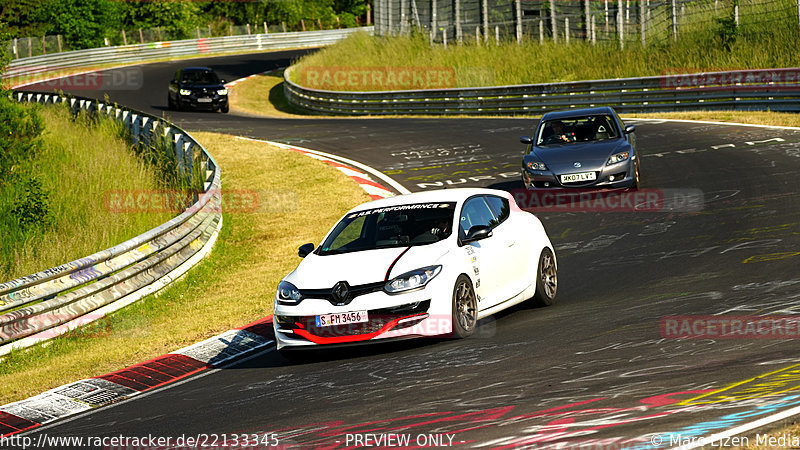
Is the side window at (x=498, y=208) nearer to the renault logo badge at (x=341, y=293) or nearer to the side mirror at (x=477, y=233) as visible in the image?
the side mirror at (x=477, y=233)

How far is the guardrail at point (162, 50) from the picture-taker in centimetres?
5662

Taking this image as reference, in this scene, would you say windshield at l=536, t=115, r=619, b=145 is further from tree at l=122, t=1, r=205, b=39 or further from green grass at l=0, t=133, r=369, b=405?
tree at l=122, t=1, r=205, b=39

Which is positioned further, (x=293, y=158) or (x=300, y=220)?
(x=293, y=158)

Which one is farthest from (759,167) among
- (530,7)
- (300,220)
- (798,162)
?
(530,7)

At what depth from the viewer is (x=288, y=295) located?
9461mm

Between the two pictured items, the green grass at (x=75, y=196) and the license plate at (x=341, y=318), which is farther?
the green grass at (x=75, y=196)

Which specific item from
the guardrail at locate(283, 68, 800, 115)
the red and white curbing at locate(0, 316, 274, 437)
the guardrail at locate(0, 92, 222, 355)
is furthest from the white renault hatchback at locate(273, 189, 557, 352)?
the guardrail at locate(283, 68, 800, 115)

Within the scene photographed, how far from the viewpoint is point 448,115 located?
114ft

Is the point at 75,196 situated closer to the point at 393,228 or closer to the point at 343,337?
the point at 393,228

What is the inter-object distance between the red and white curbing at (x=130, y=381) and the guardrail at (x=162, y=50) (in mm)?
40857

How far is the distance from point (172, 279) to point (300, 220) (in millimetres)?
4965

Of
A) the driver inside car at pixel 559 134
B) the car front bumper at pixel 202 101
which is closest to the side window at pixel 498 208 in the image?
the driver inside car at pixel 559 134

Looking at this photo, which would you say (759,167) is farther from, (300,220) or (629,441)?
(629,441)

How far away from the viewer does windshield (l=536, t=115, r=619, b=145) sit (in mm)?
18219
